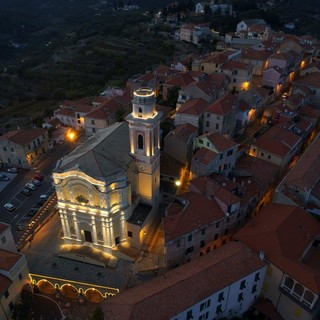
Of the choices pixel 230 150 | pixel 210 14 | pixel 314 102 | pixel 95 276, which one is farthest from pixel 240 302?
pixel 210 14

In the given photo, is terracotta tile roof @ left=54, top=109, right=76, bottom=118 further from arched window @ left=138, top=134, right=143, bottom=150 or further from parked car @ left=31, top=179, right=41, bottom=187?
arched window @ left=138, top=134, right=143, bottom=150

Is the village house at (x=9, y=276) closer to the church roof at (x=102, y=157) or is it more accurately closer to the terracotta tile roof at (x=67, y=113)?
the church roof at (x=102, y=157)

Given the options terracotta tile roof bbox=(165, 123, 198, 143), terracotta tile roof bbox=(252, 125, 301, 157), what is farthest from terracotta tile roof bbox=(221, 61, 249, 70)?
terracotta tile roof bbox=(165, 123, 198, 143)

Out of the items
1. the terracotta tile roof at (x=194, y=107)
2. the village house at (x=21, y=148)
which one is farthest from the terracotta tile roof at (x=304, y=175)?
the village house at (x=21, y=148)

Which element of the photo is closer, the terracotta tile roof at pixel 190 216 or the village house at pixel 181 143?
the terracotta tile roof at pixel 190 216

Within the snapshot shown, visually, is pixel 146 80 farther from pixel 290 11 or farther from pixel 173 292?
pixel 290 11

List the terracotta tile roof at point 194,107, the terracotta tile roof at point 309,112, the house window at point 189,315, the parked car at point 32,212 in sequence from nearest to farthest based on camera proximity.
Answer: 1. the house window at point 189,315
2. the parked car at point 32,212
3. the terracotta tile roof at point 194,107
4. the terracotta tile roof at point 309,112
